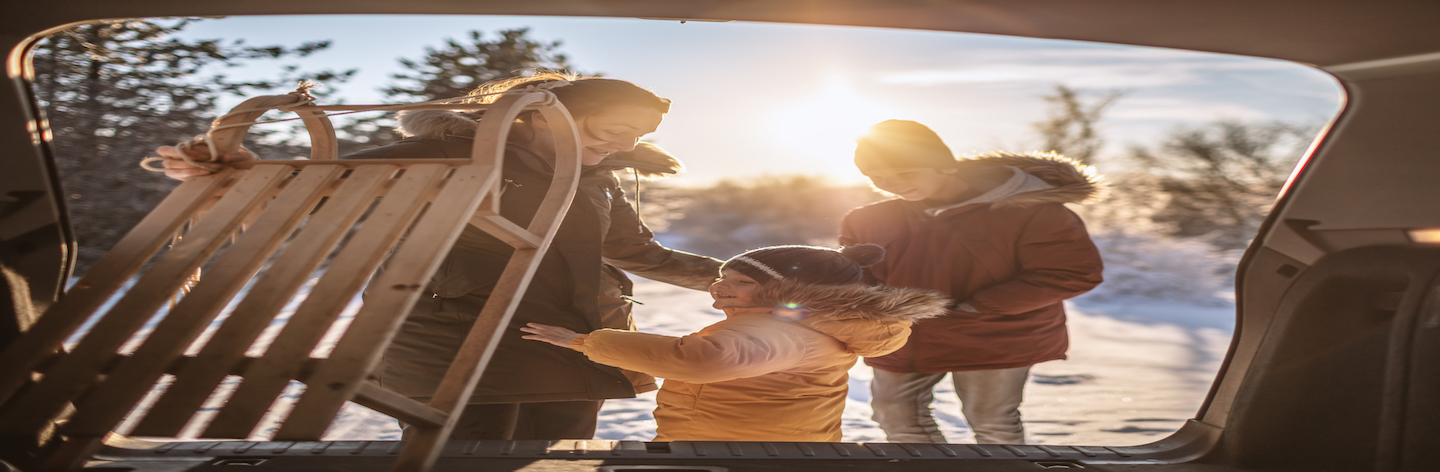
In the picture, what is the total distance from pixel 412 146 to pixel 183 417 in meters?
0.75

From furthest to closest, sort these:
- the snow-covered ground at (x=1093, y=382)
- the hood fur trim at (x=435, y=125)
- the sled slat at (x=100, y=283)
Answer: the snow-covered ground at (x=1093, y=382), the hood fur trim at (x=435, y=125), the sled slat at (x=100, y=283)

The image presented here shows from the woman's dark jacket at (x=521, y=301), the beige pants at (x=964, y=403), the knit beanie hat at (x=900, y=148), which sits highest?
the knit beanie hat at (x=900, y=148)

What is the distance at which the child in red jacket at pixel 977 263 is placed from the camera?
2.16m

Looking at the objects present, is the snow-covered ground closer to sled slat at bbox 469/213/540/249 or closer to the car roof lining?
the car roof lining

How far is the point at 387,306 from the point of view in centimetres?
117

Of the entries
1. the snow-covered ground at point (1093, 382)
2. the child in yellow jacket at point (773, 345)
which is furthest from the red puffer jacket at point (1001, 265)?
the child in yellow jacket at point (773, 345)

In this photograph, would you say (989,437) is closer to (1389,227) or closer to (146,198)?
(1389,227)

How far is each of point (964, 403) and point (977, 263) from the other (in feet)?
1.47

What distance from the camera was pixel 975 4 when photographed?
1521mm

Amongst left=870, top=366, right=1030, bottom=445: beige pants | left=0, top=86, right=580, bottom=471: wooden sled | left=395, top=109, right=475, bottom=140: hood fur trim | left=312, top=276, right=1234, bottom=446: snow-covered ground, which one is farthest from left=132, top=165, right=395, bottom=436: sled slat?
left=312, top=276, right=1234, bottom=446: snow-covered ground

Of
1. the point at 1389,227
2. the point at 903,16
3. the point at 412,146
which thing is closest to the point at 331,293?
the point at 412,146

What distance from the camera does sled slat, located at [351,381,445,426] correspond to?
112cm

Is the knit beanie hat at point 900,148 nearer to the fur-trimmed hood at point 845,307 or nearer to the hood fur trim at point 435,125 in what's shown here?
the fur-trimmed hood at point 845,307

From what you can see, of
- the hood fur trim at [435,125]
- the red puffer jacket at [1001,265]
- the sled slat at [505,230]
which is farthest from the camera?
the red puffer jacket at [1001,265]
